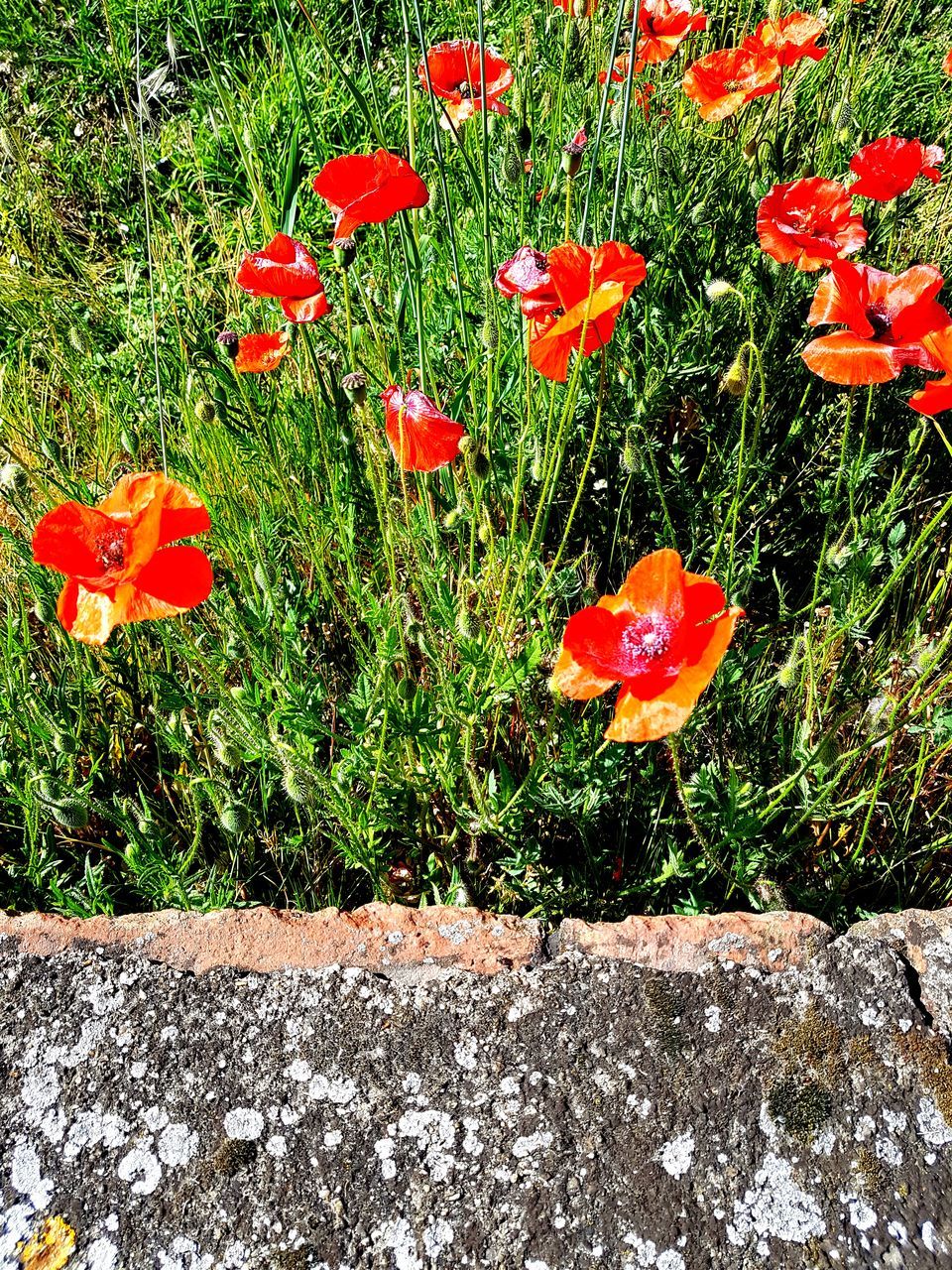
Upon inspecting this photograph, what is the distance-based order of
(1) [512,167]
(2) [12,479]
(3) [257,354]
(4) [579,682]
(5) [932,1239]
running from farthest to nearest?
(1) [512,167], (3) [257,354], (2) [12,479], (4) [579,682], (5) [932,1239]

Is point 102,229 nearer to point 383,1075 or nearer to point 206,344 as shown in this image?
point 206,344

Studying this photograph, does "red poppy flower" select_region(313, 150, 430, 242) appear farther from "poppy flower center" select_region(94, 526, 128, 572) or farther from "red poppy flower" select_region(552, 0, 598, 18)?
"red poppy flower" select_region(552, 0, 598, 18)

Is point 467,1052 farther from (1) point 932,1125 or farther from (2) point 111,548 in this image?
(2) point 111,548

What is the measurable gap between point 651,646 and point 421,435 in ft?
1.58

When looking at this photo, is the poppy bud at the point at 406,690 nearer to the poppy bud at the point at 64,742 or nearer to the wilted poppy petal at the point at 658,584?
the wilted poppy petal at the point at 658,584

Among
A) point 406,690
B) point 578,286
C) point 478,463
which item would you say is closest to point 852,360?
point 578,286

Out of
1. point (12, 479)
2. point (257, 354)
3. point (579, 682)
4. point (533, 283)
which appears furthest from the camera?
point (257, 354)

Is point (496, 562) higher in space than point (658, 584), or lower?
lower

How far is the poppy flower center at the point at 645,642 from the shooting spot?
46.1 inches

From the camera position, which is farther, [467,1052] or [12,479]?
[12,479]

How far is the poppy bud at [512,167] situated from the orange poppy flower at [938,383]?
119 centimetres

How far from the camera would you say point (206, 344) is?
2.19 meters

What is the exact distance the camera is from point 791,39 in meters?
2.23

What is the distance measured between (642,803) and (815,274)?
4.60 ft
